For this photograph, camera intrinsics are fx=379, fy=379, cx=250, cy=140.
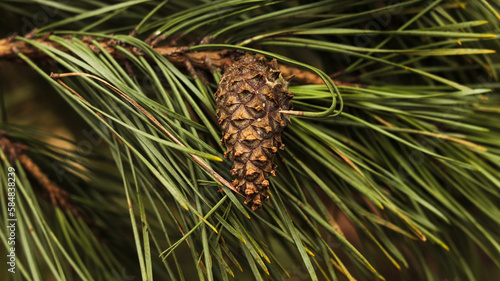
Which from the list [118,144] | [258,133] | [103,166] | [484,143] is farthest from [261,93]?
[103,166]

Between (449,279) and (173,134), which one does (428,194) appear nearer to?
(449,279)

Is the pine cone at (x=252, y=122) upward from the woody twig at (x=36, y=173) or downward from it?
downward

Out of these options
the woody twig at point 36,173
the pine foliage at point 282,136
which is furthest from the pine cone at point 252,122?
the woody twig at point 36,173

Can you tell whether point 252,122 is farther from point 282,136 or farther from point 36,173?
point 36,173

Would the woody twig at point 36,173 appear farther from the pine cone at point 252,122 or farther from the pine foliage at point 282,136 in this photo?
the pine cone at point 252,122

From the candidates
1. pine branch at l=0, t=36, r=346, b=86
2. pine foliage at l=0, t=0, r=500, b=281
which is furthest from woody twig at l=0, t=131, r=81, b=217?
pine branch at l=0, t=36, r=346, b=86

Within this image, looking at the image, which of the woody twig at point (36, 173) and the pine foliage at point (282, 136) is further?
the woody twig at point (36, 173)

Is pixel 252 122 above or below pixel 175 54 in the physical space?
below

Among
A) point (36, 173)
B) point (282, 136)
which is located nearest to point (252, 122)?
point (282, 136)

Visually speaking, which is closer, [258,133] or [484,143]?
[258,133]
